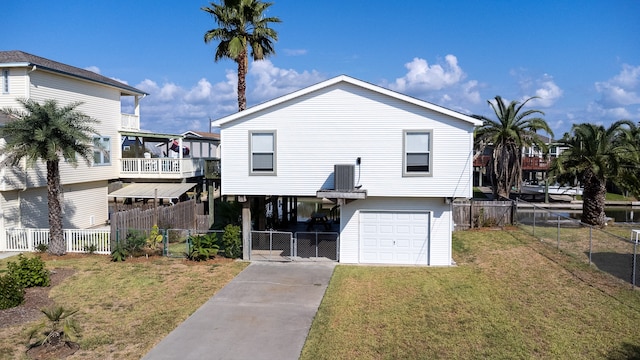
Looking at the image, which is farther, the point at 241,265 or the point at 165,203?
the point at 165,203

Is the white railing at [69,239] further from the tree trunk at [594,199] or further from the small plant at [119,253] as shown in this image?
the tree trunk at [594,199]

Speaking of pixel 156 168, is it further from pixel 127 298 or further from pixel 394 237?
pixel 394 237

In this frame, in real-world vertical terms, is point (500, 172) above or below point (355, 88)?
below

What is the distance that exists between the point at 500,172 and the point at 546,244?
10.7 metres

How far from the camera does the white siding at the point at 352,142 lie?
647 inches

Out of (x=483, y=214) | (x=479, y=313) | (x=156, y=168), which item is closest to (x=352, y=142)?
(x=479, y=313)

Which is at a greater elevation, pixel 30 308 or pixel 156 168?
pixel 156 168

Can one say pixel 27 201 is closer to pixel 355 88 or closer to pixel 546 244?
pixel 355 88

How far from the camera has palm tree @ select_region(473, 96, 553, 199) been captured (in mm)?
29672

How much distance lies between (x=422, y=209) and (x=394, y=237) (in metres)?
1.48

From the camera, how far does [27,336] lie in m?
10.1

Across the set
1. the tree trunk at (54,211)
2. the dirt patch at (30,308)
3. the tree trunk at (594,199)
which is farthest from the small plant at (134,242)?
the tree trunk at (594,199)

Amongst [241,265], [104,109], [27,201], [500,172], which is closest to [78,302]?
[241,265]

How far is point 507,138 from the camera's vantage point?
29984 mm
